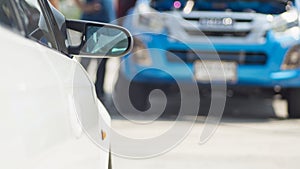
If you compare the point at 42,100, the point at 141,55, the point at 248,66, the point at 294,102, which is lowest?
the point at 294,102

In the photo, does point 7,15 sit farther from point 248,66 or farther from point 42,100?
point 248,66

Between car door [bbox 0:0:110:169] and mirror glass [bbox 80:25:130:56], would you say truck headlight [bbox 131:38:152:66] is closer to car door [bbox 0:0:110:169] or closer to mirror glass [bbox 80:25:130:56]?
mirror glass [bbox 80:25:130:56]

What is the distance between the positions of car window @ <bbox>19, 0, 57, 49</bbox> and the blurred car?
487 cm

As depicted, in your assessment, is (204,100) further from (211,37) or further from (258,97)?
(211,37)

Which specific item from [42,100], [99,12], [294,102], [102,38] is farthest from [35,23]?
[99,12]

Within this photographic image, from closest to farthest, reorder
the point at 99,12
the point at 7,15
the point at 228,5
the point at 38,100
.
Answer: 1. the point at 38,100
2. the point at 7,15
3. the point at 228,5
4. the point at 99,12

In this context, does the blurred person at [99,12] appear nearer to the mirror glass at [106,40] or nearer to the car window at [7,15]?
the mirror glass at [106,40]

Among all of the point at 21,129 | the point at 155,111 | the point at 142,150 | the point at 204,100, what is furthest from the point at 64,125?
the point at 204,100

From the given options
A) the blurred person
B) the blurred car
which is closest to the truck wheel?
the blurred car

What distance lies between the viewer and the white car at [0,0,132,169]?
1603mm

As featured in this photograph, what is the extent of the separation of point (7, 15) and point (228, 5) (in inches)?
242

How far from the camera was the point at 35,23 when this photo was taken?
2.33 meters

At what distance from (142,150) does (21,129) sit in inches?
159

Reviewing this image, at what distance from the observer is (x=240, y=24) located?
25.0 feet
